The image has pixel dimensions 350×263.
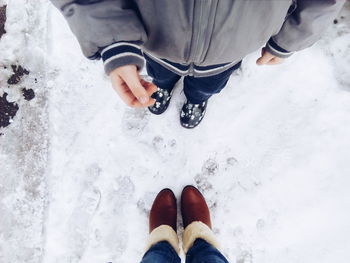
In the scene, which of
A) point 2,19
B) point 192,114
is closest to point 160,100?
point 192,114

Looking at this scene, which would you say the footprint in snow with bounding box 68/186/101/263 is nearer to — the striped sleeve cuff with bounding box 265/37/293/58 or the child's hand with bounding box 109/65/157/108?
the child's hand with bounding box 109/65/157/108

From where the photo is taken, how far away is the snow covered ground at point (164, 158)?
1.64m

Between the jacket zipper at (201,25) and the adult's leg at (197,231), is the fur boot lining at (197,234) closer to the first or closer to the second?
the adult's leg at (197,231)

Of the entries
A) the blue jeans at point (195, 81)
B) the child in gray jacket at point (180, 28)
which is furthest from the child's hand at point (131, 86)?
the blue jeans at point (195, 81)

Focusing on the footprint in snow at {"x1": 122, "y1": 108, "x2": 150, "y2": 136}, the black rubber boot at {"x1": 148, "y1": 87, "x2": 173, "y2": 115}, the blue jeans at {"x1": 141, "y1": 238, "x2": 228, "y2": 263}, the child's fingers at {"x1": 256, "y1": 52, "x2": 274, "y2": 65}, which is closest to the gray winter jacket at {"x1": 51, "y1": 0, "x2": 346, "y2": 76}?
the child's fingers at {"x1": 256, "y1": 52, "x2": 274, "y2": 65}

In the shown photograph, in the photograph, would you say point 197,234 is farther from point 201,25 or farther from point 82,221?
point 201,25

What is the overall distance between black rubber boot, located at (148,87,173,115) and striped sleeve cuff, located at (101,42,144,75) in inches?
30.2

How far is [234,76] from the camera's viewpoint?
1739mm

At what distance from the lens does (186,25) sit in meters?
0.82

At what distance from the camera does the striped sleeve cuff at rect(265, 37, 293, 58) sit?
105 cm

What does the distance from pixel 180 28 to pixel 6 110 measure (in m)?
1.29

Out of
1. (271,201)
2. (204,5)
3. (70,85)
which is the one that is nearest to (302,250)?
(271,201)

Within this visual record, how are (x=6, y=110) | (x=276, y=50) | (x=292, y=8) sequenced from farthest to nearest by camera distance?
(x=6, y=110)
(x=276, y=50)
(x=292, y=8)

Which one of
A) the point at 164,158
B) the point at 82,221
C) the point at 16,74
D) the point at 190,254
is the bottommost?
the point at 82,221
